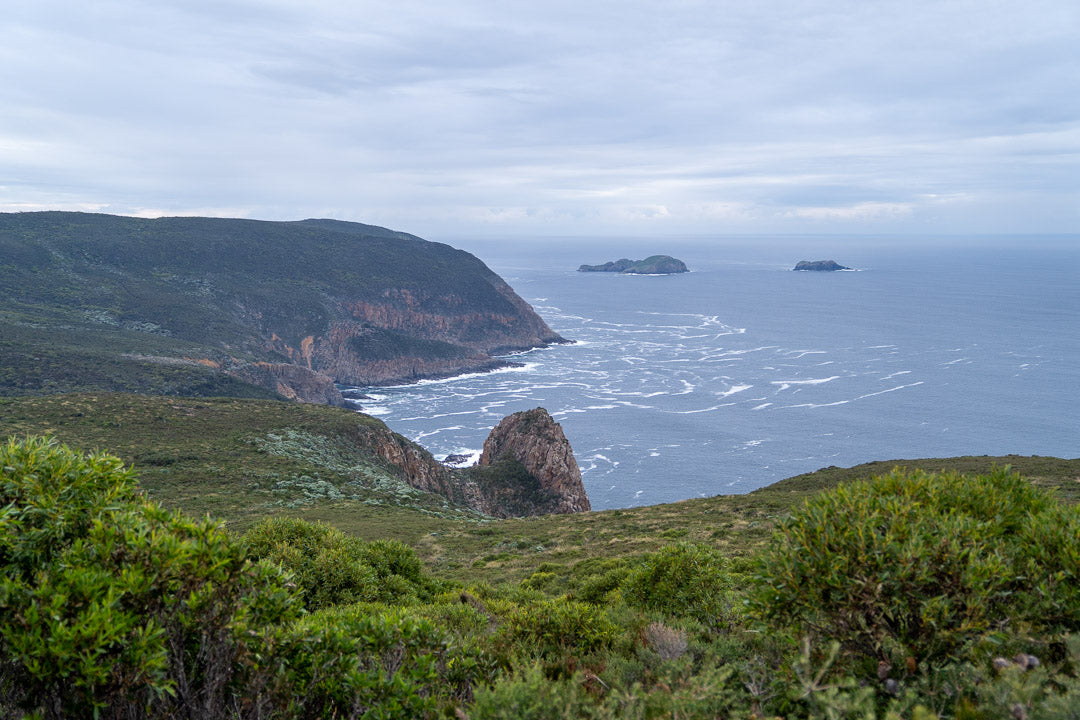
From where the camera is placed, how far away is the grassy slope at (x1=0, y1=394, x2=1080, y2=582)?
28328 millimetres

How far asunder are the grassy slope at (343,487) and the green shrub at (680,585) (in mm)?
8942

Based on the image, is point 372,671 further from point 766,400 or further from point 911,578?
point 766,400

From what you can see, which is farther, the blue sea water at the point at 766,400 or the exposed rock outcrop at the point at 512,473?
the blue sea water at the point at 766,400

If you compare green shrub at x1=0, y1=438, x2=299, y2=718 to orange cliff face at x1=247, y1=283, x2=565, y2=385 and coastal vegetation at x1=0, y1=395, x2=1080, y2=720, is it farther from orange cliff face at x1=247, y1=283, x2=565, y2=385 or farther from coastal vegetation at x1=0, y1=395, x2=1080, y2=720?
orange cliff face at x1=247, y1=283, x2=565, y2=385

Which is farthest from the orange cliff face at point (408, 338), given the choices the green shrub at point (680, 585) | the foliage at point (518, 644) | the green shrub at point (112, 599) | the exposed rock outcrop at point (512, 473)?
the foliage at point (518, 644)

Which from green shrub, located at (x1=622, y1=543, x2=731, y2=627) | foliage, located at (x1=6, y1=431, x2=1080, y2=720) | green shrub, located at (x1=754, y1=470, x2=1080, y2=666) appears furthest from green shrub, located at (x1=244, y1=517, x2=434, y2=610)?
green shrub, located at (x1=754, y1=470, x2=1080, y2=666)

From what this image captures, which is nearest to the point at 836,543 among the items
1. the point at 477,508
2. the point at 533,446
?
the point at 477,508

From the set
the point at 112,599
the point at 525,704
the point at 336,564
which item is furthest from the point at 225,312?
the point at 525,704

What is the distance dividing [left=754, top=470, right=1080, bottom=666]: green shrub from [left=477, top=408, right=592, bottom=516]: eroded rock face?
5171cm

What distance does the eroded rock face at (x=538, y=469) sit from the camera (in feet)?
195

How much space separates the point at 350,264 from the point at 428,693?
19290 centimetres

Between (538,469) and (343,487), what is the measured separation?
79.7 ft

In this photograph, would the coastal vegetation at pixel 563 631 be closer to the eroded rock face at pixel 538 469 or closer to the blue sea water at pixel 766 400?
the eroded rock face at pixel 538 469

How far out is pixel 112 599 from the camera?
240 inches
